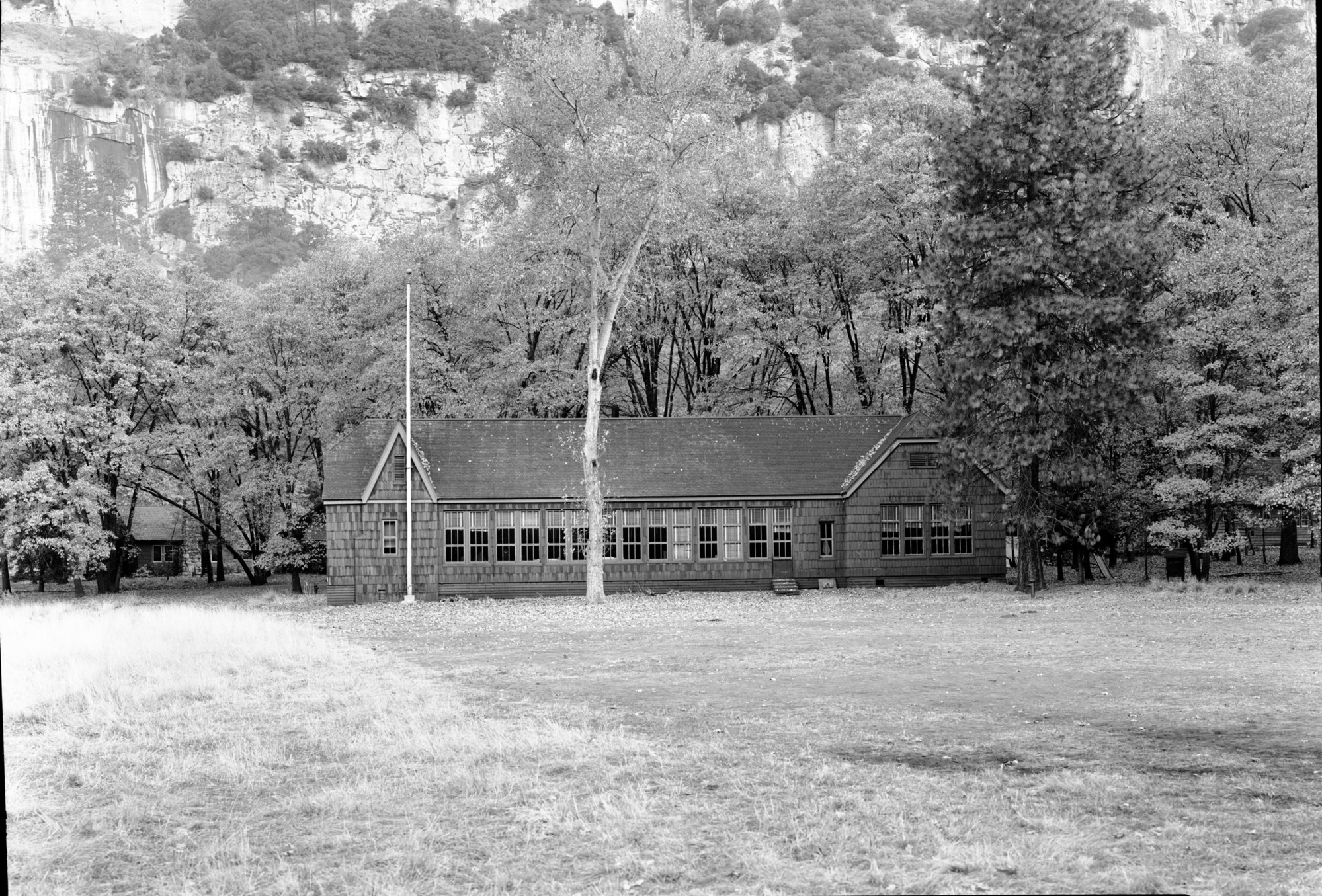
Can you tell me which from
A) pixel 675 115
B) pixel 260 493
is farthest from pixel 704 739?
pixel 260 493

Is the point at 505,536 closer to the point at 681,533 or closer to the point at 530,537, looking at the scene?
the point at 530,537

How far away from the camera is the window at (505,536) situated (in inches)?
1563

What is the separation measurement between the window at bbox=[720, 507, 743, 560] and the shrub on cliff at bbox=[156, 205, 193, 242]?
136m

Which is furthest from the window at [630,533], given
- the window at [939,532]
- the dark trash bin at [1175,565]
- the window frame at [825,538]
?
the dark trash bin at [1175,565]

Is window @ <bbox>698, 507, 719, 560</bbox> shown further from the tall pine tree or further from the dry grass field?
the dry grass field

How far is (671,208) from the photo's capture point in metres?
36.3

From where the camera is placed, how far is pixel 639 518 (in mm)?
40281

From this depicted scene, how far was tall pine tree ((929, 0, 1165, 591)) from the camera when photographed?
32.9m

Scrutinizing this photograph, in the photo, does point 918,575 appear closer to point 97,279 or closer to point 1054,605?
point 1054,605

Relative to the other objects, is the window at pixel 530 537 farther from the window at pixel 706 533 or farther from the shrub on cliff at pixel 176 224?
the shrub on cliff at pixel 176 224

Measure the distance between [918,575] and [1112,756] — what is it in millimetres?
28436

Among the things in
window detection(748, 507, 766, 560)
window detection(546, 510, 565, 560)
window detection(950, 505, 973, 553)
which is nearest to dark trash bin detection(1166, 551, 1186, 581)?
window detection(950, 505, 973, 553)

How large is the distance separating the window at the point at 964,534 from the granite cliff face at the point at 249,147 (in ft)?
390

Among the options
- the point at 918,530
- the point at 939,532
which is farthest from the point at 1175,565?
the point at 918,530
